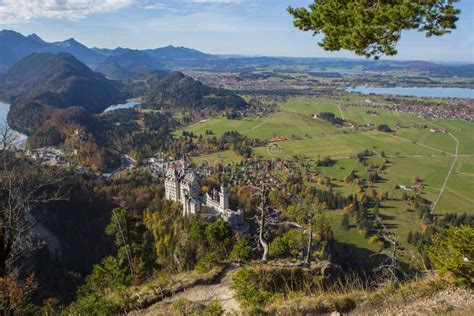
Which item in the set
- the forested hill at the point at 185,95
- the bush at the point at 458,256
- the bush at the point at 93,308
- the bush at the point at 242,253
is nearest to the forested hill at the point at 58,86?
the forested hill at the point at 185,95

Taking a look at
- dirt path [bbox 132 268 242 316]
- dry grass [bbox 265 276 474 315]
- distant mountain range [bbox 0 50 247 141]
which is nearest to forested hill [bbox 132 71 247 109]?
distant mountain range [bbox 0 50 247 141]

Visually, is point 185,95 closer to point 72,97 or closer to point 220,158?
point 72,97

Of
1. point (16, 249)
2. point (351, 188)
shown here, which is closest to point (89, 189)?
point (351, 188)

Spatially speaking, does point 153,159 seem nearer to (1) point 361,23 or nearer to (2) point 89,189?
(2) point 89,189

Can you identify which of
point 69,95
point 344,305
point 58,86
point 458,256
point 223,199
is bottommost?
point 223,199

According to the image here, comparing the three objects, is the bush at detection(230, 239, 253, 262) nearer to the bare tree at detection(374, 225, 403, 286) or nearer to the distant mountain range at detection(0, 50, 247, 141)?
the bare tree at detection(374, 225, 403, 286)

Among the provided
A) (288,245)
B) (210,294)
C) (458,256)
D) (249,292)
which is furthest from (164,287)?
(458,256)

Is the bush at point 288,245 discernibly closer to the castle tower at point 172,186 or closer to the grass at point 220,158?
the castle tower at point 172,186
